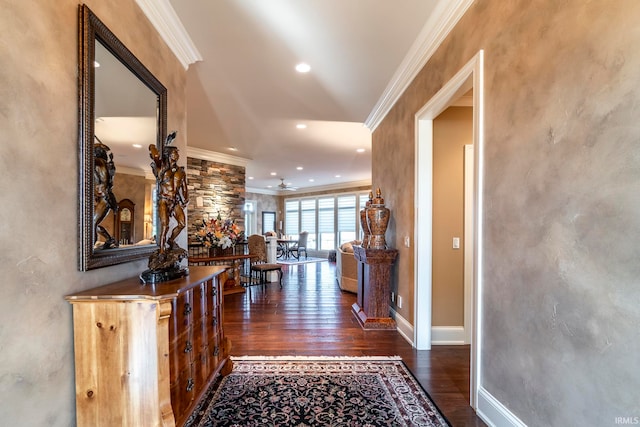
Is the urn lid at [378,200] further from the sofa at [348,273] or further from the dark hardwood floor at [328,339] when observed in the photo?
the sofa at [348,273]

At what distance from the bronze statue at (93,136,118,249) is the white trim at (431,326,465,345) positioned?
3.00 meters

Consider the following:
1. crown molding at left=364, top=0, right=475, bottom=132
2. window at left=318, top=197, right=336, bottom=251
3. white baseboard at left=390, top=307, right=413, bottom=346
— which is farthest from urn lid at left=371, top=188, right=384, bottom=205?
window at left=318, top=197, right=336, bottom=251

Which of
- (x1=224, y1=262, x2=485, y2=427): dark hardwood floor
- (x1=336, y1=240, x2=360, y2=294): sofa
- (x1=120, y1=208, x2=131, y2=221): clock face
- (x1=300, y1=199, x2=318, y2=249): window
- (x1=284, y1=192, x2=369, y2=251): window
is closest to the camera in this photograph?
(x1=120, y1=208, x2=131, y2=221): clock face

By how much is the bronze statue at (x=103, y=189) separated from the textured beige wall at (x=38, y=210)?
114 mm

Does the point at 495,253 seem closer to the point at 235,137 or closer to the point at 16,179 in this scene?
the point at 16,179

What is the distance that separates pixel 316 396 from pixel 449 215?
218 cm

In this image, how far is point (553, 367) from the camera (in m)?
1.30

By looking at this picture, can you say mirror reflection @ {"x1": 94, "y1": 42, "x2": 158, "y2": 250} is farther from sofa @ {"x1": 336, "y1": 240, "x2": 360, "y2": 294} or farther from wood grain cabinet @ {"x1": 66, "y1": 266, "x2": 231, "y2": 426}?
sofa @ {"x1": 336, "y1": 240, "x2": 360, "y2": 294}

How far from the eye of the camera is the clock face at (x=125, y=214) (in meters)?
1.66

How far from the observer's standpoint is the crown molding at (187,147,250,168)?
572cm

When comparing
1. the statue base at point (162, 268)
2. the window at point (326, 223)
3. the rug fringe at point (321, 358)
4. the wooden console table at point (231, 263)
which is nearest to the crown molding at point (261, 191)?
the window at point (326, 223)

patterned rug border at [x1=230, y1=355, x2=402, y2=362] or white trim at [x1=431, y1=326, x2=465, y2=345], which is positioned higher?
white trim at [x1=431, y1=326, x2=465, y2=345]

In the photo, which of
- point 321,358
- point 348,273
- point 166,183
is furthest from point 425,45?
point 348,273

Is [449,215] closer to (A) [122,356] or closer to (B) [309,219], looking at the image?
(A) [122,356]
